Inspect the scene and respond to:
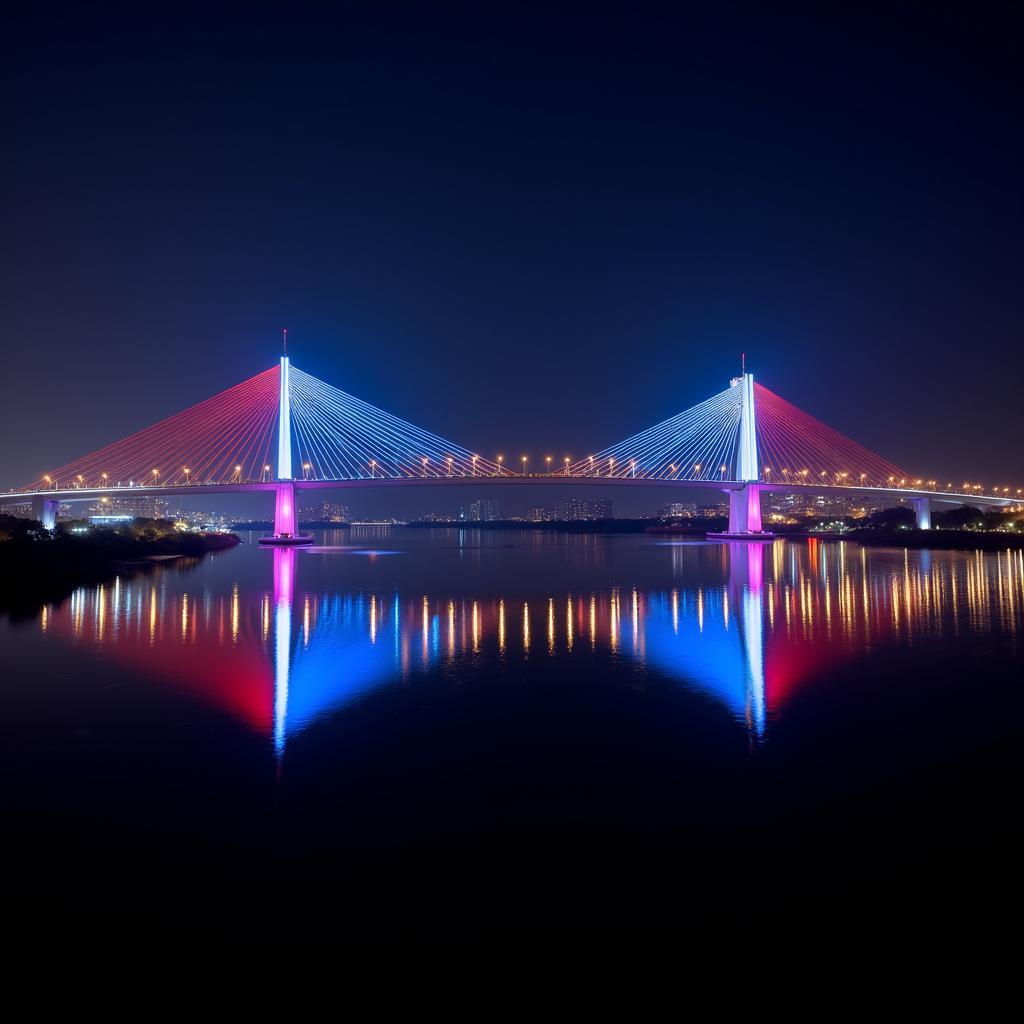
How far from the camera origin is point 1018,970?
3.14 meters

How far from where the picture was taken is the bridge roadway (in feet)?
132

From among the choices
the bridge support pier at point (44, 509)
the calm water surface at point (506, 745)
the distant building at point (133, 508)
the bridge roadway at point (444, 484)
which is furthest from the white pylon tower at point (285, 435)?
the distant building at point (133, 508)

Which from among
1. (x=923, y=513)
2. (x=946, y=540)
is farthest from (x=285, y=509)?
(x=923, y=513)

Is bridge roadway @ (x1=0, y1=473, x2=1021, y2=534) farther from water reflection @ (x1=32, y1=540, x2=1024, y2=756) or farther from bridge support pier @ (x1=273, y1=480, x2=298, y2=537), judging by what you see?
water reflection @ (x1=32, y1=540, x2=1024, y2=756)

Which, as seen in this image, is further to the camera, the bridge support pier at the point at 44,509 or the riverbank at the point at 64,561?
the bridge support pier at the point at 44,509

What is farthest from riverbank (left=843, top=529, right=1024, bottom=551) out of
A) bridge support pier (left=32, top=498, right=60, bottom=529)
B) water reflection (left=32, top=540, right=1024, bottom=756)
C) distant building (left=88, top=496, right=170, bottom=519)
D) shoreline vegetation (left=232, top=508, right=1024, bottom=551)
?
distant building (left=88, top=496, right=170, bottom=519)

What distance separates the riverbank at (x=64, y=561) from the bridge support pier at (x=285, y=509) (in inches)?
257

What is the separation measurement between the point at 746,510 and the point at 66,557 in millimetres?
40349

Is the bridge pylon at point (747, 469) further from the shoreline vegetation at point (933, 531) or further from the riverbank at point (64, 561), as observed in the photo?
the riverbank at point (64, 561)

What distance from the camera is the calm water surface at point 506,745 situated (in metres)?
4.16

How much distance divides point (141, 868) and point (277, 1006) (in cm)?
151

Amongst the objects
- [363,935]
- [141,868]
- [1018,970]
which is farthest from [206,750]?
[1018,970]

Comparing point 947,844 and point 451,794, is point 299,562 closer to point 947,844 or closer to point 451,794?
point 451,794

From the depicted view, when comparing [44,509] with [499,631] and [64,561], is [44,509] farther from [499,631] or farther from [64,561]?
[499,631]
